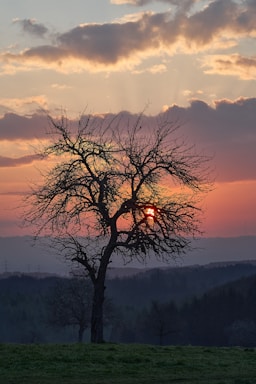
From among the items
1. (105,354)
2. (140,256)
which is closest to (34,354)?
Result: (105,354)

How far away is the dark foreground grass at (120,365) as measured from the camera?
20297 millimetres

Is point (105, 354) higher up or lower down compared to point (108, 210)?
lower down

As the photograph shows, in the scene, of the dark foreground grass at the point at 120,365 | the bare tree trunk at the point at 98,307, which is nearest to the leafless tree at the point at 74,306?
the bare tree trunk at the point at 98,307

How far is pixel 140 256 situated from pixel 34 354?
42.8ft

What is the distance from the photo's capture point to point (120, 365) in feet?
75.5

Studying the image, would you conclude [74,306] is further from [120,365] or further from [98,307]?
[120,365]

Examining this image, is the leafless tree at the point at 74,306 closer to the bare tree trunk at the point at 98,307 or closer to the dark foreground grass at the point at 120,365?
the bare tree trunk at the point at 98,307

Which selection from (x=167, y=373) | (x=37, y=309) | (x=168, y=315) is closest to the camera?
(x=167, y=373)

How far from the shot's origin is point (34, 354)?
24859mm

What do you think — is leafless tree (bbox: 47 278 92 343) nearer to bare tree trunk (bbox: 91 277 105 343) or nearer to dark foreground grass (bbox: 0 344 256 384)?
bare tree trunk (bbox: 91 277 105 343)

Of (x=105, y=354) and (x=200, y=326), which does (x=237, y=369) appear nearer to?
(x=105, y=354)

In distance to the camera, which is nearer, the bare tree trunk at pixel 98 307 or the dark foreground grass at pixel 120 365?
the dark foreground grass at pixel 120 365

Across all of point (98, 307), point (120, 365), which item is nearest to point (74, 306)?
point (98, 307)

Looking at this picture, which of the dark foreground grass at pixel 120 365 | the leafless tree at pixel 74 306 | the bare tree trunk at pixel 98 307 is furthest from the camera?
the leafless tree at pixel 74 306
